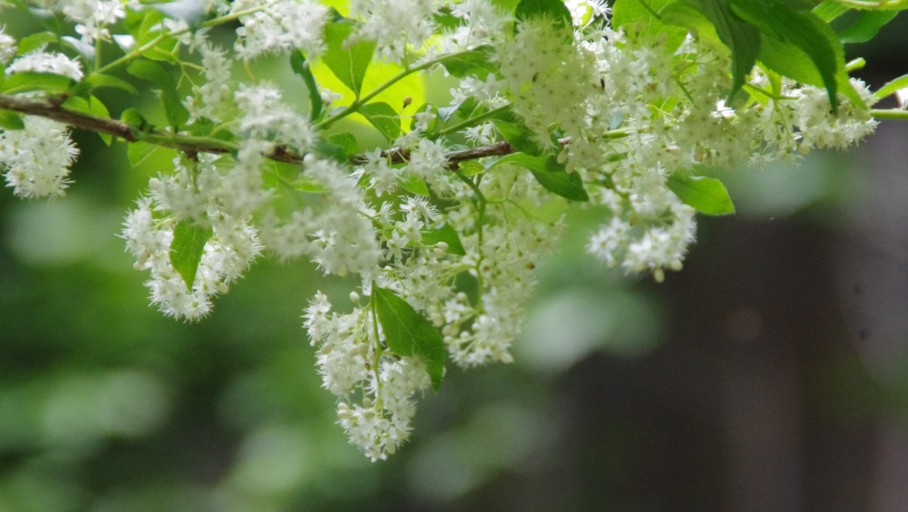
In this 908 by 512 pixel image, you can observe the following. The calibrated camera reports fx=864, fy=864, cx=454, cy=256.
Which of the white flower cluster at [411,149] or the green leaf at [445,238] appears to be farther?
the green leaf at [445,238]

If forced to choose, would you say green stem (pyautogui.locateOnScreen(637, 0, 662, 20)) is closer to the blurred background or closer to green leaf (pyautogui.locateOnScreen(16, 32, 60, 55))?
green leaf (pyautogui.locateOnScreen(16, 32, 60, 55))

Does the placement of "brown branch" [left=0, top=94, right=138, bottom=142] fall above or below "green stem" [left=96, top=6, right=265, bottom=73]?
below

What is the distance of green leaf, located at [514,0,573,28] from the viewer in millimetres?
505

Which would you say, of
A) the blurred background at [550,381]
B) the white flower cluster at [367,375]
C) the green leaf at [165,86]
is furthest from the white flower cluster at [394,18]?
the blurred background at [550,381]

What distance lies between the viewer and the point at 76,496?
8.05ft

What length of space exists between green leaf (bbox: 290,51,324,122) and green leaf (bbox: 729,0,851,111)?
241mm

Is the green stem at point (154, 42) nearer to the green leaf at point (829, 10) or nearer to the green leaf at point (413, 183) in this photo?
the green leaf at point (413, 183)

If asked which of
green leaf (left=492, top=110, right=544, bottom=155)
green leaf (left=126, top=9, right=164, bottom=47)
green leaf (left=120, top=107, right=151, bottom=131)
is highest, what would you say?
green leaf (left=126, top=9, right=164, bottom=47)

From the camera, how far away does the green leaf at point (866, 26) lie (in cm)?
61

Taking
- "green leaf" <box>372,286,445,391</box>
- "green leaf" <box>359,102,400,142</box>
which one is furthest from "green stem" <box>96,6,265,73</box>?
"green leaf" <box>372,286,445,391</box>

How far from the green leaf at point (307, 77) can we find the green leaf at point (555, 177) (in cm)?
16

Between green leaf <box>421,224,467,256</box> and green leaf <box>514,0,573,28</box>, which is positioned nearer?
green leaf <box>514,0,573,28</box>

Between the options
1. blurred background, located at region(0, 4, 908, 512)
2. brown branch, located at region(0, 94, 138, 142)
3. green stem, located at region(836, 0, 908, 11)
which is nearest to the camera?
brown branch, located at region(0, 94, 138, 142)

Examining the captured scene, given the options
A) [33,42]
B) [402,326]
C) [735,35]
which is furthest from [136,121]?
[735,35]
